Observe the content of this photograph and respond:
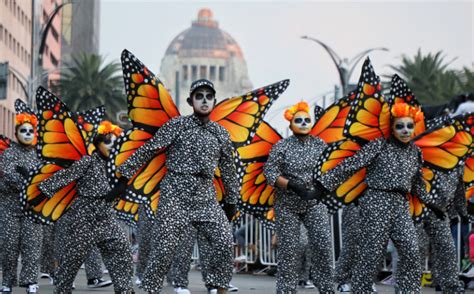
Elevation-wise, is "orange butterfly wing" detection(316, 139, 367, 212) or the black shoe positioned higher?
"orange butterfly wing" detection(316, 139, 367, 212)

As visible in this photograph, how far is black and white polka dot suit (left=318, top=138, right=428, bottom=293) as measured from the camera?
12.4 meters

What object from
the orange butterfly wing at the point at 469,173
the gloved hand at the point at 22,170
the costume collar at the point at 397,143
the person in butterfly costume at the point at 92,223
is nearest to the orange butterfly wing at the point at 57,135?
the person in butterfly costume at the point at 92,223

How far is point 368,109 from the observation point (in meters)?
12.8

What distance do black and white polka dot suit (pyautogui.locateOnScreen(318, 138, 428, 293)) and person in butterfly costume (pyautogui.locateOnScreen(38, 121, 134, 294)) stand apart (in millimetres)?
2241

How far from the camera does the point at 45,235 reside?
19250 millimetres

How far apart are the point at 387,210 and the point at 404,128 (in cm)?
76

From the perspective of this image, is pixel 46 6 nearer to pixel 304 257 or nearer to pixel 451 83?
pixel 451 83

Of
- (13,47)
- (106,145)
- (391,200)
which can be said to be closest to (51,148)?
(106,145)

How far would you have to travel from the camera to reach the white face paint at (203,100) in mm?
11898

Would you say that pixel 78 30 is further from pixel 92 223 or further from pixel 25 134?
pixel 92 223

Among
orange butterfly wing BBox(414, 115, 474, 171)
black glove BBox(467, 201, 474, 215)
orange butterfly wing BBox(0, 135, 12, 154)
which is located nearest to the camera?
orange butterfly wing BBox(414, 115, 474, 171)

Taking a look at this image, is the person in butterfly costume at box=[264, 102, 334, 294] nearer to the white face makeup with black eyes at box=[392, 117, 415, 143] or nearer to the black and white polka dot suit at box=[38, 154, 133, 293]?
the white face makeup with black eyes at box=[392, 117, 415, 143]

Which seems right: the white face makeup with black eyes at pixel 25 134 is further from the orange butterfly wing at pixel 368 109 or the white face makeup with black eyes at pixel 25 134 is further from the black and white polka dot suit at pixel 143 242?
the orange butterfly wing at pixel 368 109

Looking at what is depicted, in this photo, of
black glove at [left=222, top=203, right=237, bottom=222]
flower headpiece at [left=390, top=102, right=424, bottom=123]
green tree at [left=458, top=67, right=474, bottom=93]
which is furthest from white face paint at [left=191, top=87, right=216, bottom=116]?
green tree at [left=458, top=67, right=474, bottom=93]
